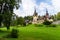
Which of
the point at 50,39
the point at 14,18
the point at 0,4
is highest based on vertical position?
the point at 0,4

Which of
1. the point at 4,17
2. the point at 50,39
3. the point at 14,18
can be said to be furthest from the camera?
the point at 14,18

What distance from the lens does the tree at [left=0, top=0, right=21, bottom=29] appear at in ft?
170

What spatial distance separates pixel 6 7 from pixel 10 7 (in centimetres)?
118

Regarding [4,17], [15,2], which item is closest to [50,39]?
[4,17]

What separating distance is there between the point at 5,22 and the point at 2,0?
6.40m

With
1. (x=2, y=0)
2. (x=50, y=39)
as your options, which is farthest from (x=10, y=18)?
(x=50, y=39)

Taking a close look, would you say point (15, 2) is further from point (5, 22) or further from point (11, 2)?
point (5, 22)

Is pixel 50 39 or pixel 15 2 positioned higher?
pixel 15 2

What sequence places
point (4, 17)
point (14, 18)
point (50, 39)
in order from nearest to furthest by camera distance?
point (50, 39) → point (4, 17) → point (14, 18)

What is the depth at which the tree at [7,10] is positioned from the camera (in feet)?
170

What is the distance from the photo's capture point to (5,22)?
175ft

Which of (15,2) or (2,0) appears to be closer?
(2,0)

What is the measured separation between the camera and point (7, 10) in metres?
53.6

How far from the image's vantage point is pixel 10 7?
54312 millimetres
